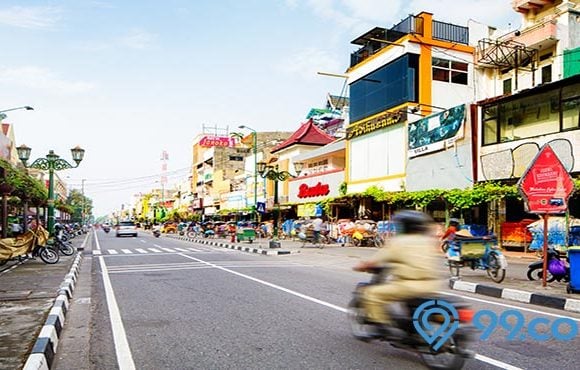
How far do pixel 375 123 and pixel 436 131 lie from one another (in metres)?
6.17

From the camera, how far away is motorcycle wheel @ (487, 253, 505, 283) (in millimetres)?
12102

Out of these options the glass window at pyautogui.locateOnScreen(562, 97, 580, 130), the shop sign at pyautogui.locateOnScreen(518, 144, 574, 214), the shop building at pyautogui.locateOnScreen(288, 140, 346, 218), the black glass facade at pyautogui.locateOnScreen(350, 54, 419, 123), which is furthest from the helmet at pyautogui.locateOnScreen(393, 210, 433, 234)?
the shop building at pyautogui.locateOnScreen(288, 140, 346, 218)

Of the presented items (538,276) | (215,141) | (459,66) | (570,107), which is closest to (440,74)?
(459,66)

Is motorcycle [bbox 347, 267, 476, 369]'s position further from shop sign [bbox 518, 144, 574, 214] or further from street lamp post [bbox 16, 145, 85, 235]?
street lamp post [bbox 16, 145, 85, 235]

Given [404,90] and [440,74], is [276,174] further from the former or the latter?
[440,74]

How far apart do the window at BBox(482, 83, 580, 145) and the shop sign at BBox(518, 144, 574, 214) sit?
8969 mm

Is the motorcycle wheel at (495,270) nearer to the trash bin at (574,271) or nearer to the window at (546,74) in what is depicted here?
the trash bin at (574,271)

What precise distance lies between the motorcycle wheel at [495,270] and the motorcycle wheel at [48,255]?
14706mm

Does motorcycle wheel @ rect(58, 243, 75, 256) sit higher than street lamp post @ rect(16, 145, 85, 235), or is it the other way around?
street lamp post @ rect(16, 145, 85, 235)

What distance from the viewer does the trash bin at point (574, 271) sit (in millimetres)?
10008

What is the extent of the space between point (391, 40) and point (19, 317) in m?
27.0

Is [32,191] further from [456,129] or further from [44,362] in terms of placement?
[456,129]

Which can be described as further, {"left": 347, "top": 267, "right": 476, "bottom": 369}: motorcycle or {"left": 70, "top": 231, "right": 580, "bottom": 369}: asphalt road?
{"left": 70, "top": 231, "right": 580, "bottom": 369}: asphalt road

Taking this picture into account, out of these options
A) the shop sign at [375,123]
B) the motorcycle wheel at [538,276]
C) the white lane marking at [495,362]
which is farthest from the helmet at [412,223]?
the shop sign at [375,123]
